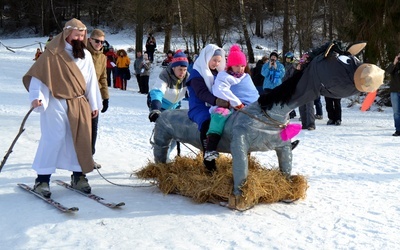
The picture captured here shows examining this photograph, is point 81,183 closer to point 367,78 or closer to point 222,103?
point 222,103

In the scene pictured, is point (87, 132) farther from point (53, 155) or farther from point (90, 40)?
point (90, 40)

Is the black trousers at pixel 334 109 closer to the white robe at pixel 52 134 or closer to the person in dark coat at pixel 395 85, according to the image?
the person in dark coat at pixel 395 85

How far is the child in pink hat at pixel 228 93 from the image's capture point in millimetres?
4832

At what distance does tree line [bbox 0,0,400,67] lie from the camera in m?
15.1

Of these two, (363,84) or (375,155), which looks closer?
(363,84)

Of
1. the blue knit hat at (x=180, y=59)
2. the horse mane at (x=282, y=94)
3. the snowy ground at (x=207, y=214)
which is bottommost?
the snowy ground at (x=207, y=214)

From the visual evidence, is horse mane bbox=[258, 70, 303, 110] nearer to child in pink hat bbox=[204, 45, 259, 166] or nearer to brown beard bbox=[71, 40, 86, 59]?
child in pink hat bbox=[204, 45, 259, 166]

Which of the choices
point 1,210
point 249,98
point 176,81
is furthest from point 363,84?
point 1,210

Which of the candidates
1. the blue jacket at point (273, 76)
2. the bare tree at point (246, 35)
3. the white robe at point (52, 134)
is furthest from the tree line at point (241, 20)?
the white robe at point (52, 134)

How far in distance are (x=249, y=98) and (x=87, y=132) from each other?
5.64 feet

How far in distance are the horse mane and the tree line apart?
11597mm

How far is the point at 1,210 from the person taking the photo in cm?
466

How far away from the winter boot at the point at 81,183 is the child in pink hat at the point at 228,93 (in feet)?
4.28

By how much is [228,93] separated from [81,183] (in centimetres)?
183
